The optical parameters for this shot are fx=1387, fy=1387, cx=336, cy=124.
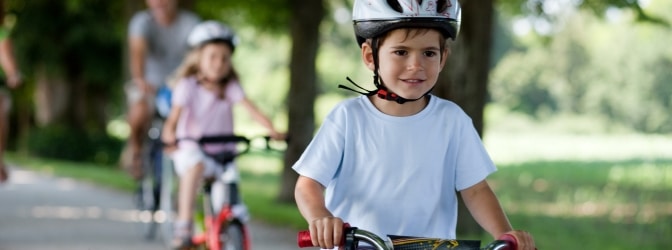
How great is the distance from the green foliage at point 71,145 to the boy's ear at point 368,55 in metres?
33.9

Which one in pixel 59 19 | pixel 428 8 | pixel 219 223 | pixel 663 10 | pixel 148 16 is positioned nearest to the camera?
pixel 428 8

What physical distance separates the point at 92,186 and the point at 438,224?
17.0 metres

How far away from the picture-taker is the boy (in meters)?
3.95

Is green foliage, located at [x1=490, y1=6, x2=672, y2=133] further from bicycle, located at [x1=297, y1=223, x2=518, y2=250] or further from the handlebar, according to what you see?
bicycle, located at [x1=297, y1=223, x2=518, y2=250]

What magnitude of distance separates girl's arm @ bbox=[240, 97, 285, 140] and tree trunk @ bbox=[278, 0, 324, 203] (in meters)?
7.38

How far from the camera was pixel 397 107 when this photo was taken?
411cm

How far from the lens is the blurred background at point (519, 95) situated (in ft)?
45.2

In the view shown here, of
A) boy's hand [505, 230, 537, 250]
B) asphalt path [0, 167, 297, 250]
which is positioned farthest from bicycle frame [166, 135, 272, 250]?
boy's hand [505, 230, 537, 250]

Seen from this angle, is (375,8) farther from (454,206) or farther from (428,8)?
(454,206)

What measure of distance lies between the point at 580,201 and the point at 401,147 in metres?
14.7

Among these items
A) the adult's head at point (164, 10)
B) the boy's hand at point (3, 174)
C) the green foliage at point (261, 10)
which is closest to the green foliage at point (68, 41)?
the green foliage at point (261, 10)

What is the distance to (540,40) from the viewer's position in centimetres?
1802

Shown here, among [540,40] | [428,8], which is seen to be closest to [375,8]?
[428,8]

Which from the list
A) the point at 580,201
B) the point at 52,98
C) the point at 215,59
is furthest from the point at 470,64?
the point at 52,98
